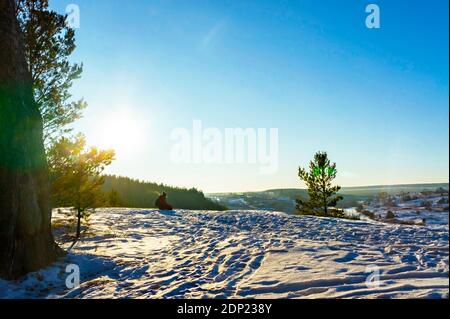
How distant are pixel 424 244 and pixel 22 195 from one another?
30.9ft

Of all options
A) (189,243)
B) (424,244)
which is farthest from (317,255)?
(189,243)

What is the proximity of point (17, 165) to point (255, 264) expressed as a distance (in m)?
5.30

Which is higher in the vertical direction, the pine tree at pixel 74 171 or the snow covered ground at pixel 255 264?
the pine tree at pixel 74 171

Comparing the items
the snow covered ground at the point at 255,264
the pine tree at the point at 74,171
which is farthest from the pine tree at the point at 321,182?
the pine tree at the point at 74,171

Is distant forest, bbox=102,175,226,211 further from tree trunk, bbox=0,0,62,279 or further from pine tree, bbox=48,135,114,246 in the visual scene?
tree trunk, bbox=0,0,62,279

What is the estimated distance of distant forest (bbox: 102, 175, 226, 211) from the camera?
29156 millimetres

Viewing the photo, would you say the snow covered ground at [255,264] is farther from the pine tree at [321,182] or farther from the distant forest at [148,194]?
the distant forest at [148,194]

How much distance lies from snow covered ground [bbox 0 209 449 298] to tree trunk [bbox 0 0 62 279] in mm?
467

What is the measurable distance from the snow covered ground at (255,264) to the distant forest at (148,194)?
1814 cm

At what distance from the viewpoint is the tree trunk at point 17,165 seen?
18.3ft

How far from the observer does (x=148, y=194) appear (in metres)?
31.5

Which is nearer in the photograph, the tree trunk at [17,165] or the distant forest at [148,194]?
the tree trunk at [17,165]

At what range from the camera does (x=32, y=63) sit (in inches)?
352
